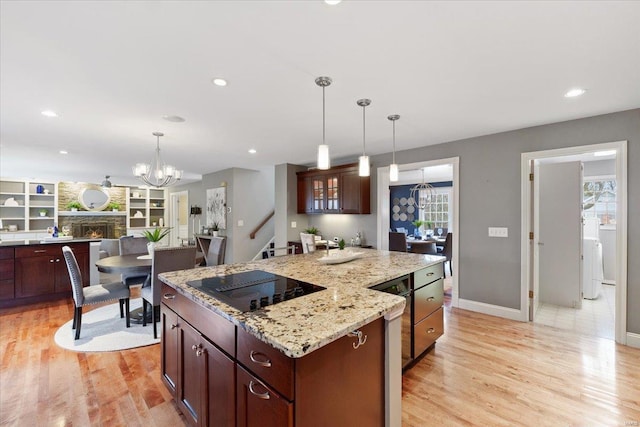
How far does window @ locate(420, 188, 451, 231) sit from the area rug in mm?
7050

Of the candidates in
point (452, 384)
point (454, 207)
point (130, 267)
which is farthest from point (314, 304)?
point (454, 207)

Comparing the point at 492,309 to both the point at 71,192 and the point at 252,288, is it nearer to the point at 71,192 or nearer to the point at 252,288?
the point at 252,288

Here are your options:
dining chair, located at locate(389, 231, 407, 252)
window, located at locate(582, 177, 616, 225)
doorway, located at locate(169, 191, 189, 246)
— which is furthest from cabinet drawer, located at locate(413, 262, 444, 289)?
doorway, located at locate(169, 191, 189, 246)

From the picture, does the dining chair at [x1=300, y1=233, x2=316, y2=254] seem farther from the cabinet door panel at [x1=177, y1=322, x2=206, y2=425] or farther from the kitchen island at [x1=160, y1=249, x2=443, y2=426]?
the cabinet door panel at [x1=177, y1=322, x2=206, y2=425]

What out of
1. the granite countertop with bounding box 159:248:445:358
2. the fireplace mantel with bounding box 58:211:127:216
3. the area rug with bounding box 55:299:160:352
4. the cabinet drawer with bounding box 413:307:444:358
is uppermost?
the fireplace mantel with bounding box 58:211:127:216

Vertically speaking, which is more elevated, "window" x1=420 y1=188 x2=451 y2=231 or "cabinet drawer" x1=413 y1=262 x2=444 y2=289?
"window" x1=420 y1=188 x2=451 y2=231

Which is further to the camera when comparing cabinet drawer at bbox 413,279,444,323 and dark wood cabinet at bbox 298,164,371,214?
dark wood cabinet at bbox 298,164,371,214

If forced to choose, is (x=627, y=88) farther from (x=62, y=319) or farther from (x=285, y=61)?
(x=62, y=319)

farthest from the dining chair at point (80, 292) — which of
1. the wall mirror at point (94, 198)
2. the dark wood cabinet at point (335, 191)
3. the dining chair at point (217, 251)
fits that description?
the wall mirror at point (94, 198)

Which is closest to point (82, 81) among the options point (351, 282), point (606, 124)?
point (351, 282)

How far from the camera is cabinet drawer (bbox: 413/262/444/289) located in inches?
95.3

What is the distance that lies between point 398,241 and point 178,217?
297 inches

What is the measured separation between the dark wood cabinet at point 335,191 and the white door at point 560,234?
252 centimetres

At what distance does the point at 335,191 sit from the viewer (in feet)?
17.4
